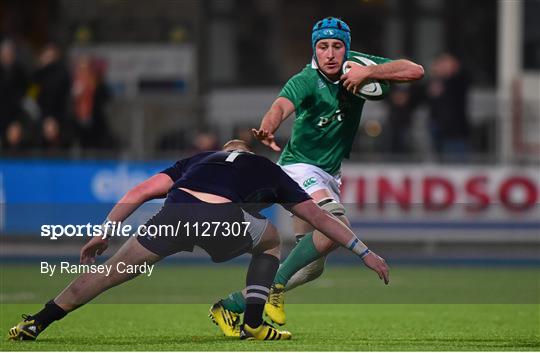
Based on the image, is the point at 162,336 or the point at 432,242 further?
the point at 432,242

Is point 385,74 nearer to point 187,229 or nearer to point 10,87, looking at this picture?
point 187,229

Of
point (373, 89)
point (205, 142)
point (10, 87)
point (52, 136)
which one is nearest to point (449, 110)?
point (205, 142)

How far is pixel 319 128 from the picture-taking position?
1172cm

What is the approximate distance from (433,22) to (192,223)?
60.0 ft

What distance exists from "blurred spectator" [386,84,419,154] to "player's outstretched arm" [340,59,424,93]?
1269 cm

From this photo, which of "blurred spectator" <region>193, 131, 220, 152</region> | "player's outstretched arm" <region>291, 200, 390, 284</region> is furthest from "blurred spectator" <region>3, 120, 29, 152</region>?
"player's outstretched arm" <region>291, 200, 390, 284</region>

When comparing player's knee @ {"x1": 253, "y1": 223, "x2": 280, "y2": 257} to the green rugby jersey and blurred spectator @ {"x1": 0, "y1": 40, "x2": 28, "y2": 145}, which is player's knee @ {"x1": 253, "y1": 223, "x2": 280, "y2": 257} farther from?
blurred spectator @ {"x1": 0, "y1": 40, "x2": 28, "y2": 145}

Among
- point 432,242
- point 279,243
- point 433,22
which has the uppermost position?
point 433,22

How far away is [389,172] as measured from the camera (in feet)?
76.5

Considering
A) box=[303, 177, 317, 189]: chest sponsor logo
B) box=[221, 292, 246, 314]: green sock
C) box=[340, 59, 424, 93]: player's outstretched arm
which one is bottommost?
box=[221, 292, 246, 314]: green sock

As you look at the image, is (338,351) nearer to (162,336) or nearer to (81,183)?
(162,336)

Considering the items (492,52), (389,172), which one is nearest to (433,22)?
(492,52)

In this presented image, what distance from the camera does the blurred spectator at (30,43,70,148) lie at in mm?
23172

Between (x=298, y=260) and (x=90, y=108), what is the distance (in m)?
12.2
